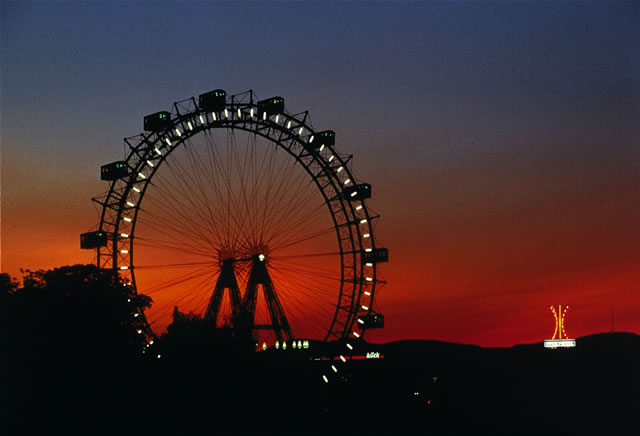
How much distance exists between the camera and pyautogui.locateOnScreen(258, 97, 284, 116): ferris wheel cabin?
197 feet

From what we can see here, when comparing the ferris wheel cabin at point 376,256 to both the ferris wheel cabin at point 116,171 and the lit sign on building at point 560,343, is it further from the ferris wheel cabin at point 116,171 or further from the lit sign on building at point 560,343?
the lit sign on building at point 560,343

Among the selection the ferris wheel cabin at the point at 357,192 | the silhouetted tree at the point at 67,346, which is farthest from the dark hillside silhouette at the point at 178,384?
the ferris wheel cabin at the point at 357,192

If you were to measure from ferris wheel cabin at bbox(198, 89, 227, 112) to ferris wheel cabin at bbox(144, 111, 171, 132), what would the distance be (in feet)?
10.6

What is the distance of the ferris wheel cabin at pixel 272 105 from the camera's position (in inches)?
2368

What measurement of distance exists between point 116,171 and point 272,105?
15.0 meters

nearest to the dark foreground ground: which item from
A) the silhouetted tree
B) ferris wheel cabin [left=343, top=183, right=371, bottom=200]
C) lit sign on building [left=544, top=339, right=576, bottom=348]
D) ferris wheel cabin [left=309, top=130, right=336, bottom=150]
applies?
the silhouetted tree

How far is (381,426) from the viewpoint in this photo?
5144 cm

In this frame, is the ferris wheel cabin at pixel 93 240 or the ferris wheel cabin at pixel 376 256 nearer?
the ferris wheel cabin at pixel 93 240

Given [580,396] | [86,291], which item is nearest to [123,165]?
[86,291]

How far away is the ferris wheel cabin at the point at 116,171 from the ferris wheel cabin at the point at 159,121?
4043mm

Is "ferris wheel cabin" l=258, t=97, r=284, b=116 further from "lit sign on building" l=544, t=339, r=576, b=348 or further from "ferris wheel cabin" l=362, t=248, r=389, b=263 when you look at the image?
"lit sign on building" l=544, t=339, r=576, b=348

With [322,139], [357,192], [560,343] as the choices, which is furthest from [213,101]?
[560,343]

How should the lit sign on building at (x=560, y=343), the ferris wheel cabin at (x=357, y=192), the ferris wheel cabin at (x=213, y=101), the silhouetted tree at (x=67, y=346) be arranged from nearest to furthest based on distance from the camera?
the silhouetted tree at (x=67, y=346)
the ferris wheel cabin at (x=213, y=101)
the ferris wheel cabin at (x=357, y=192)
the lit sign on building at (x=560, y=343)

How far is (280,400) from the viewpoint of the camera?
173 feet
